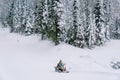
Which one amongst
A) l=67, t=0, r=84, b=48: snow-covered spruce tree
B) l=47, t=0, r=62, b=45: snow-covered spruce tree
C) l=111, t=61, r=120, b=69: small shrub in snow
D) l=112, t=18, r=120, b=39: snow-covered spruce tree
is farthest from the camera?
l=112, t=18, r=120, b=39: snow-covered spruce tree

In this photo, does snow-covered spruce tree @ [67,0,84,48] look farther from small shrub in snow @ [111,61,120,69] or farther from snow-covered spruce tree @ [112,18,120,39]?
snow-covered spruce tree @ [112,18,120,39]

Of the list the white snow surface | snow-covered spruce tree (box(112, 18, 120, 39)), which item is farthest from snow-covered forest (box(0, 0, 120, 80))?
snow-covered spruce tree (box(112, 18, 120, 39))

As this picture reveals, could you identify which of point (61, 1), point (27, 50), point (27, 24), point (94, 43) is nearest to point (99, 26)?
point (94, 43)

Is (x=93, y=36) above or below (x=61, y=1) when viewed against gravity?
below

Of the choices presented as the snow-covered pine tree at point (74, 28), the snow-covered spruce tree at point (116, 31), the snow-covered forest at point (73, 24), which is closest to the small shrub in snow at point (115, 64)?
the snow-covered forest at point (73, 24)

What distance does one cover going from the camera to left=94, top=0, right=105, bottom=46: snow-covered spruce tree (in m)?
49.9

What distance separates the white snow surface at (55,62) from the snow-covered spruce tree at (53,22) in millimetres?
1663

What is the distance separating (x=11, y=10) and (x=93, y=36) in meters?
39.1

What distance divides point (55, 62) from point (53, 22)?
10.8 metres

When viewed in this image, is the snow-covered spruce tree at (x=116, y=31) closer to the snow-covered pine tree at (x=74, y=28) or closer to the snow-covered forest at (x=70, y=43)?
the snow-covered forest at (x=70, y=43)

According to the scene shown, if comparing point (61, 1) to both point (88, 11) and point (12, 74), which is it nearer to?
point (88, 11)

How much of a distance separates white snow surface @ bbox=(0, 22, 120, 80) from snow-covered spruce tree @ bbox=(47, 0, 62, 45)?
1.66m

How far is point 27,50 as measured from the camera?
4912 cm

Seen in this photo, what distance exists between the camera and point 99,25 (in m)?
50.6
